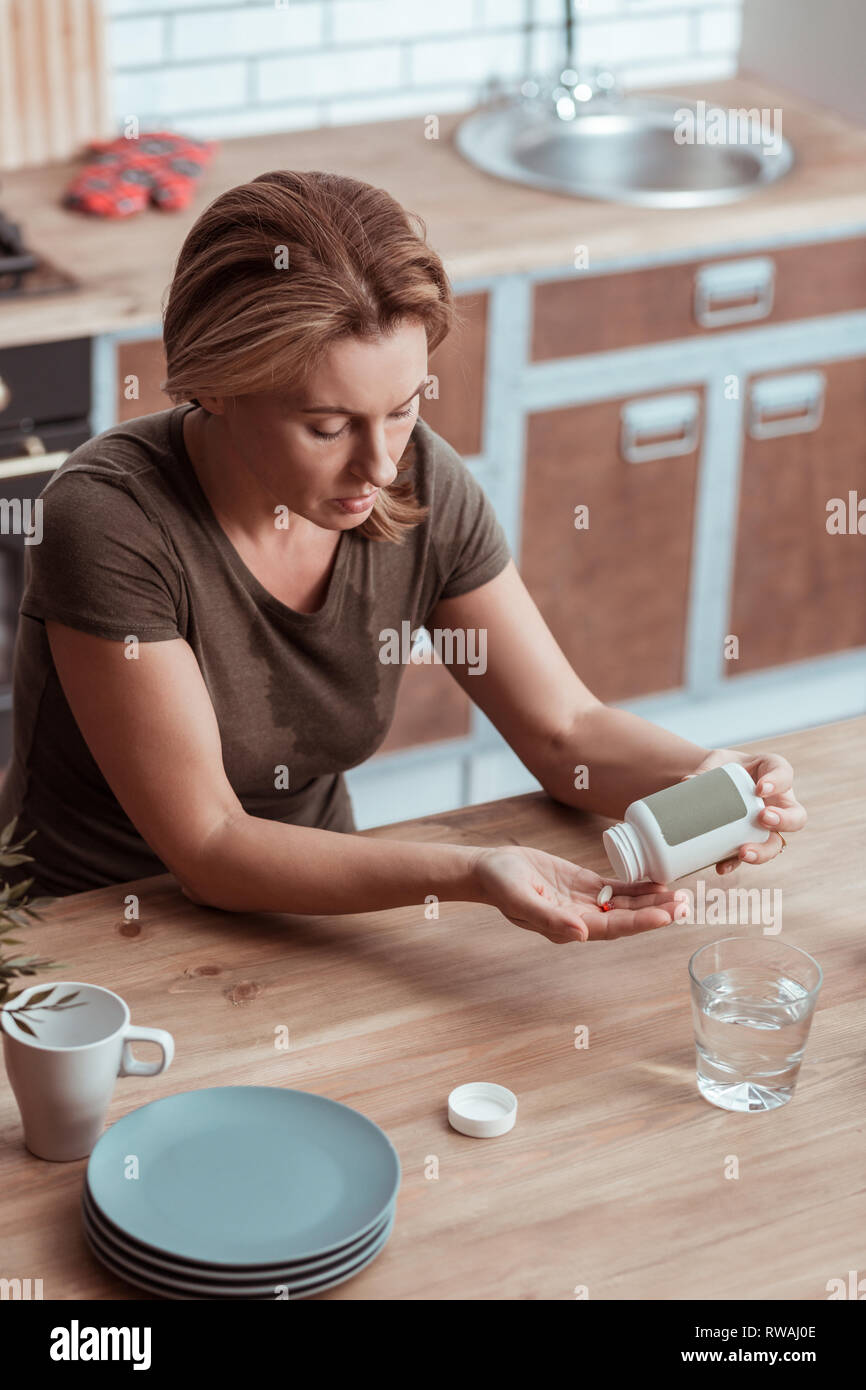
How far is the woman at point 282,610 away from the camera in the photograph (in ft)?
4.68

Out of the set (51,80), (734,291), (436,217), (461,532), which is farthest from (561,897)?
(51,80)

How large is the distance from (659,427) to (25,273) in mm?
1080

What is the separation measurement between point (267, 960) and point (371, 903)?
0.32ft

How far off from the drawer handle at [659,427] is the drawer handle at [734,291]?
0.45 feet

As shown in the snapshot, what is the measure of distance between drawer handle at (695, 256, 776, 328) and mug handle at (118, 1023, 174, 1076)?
6.64 feet

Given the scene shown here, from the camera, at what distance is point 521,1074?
127 cm

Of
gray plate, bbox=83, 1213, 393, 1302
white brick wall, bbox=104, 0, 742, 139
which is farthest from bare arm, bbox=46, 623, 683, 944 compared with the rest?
white brick wall, bbox=104, 0, 742, 139

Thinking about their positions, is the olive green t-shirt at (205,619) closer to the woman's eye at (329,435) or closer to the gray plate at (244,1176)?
the woman's eye at (329,435)

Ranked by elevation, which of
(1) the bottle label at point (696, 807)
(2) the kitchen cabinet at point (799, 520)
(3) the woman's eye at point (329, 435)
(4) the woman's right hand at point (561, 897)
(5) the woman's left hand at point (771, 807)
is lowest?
(2) the kitchen cabinet at point (799, 520)

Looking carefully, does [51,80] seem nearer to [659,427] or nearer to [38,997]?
[659,427]

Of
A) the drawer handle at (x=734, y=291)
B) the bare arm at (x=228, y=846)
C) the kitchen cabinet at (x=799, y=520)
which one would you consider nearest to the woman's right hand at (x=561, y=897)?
the bare arm at (x=228, y=846)

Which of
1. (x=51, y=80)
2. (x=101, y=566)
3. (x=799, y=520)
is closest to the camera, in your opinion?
(x=101, y=566)

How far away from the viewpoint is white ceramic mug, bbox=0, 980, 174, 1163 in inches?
44.6

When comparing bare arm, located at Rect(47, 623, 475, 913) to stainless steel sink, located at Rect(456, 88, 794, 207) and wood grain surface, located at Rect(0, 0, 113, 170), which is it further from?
stainless steel sink, located at Rect(456, 88, 794, 207)
